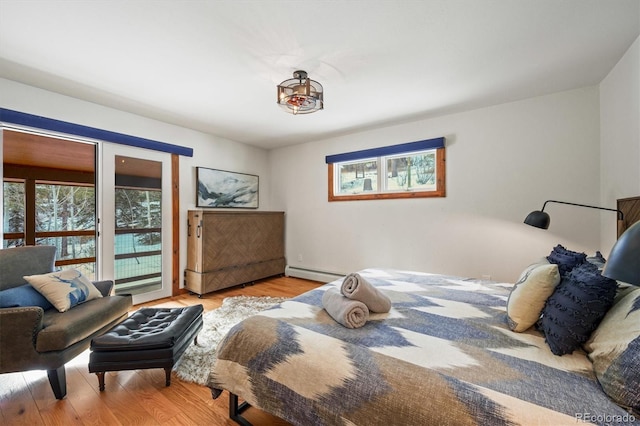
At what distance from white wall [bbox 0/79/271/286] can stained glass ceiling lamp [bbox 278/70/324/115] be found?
228cm

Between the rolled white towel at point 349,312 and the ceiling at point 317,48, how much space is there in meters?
1.76

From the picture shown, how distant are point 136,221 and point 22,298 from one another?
1.70 m

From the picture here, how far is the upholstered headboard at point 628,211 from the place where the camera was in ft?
5.89

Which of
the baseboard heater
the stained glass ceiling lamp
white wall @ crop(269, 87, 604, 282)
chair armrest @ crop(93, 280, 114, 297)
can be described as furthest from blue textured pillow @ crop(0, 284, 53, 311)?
white wall @ crop(269, 87, 604, 282)

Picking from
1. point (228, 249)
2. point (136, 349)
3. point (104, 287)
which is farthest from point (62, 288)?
point (228, 249)

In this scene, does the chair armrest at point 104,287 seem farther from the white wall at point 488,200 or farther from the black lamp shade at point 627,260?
the black lamp shade at point 627,260

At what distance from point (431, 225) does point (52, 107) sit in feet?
15.0

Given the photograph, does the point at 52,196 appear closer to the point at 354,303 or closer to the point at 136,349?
the point at 136,349

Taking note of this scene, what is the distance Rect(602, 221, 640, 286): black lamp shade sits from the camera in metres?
0.63

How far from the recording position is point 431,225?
337cm

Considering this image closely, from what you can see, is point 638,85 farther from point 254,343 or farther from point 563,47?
point 254,343

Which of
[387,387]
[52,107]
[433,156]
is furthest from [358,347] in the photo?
[52,107]

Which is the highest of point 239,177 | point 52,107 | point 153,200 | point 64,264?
point 52,107

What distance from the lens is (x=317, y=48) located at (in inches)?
74.9
